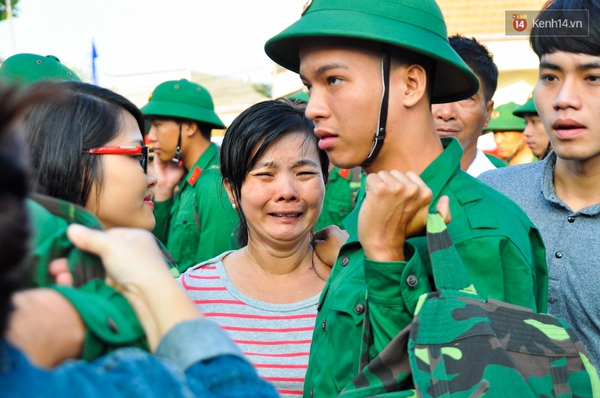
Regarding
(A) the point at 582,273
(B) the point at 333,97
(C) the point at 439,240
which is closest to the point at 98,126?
(B) the point at 333,97

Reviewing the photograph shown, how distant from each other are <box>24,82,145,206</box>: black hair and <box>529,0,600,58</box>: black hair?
76.3 inches

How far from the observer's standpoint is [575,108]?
2.82 metres

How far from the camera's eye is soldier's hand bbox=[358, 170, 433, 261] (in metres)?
1.90

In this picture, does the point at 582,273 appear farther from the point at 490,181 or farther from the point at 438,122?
the point at 438,122

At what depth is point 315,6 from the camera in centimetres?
242

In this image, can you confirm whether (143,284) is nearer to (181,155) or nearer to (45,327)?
(45,327)

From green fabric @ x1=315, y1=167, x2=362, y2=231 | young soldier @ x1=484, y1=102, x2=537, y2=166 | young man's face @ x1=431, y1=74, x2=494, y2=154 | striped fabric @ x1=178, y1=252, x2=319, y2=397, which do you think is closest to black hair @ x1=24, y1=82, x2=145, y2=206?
striped fabric @ x1=178, y1=252, x2=319, y2=397

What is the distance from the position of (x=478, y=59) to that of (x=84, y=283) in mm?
4184

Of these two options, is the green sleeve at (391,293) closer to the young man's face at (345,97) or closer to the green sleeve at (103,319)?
the young man's face at (345,97)

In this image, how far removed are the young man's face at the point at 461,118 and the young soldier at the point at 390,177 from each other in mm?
2114

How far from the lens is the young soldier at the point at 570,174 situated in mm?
2613

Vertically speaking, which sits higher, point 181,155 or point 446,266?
point 446,266

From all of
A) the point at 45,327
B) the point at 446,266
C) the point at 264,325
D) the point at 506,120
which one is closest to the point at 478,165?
the point at 264,325

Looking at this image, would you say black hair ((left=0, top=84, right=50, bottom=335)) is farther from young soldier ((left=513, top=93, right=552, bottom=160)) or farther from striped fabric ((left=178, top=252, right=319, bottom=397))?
young soldier ((left=513, top=93, right=552, bottom=160))
